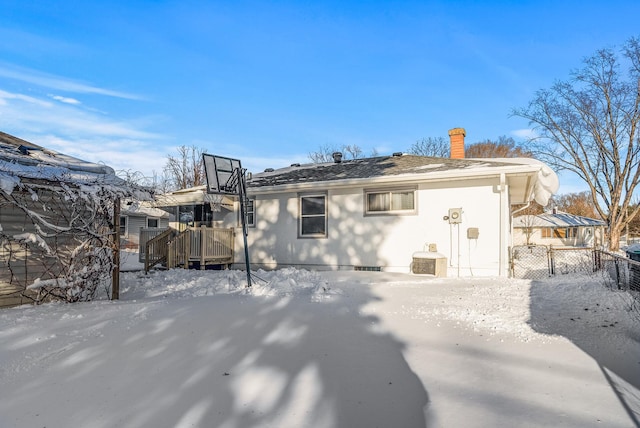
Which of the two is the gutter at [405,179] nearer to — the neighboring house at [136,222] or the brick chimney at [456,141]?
the brick chimney at [456,141]

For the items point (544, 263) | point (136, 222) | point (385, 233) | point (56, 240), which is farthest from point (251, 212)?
point (136, 222)

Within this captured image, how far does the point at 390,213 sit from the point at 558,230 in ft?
111

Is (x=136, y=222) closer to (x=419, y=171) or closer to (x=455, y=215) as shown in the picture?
(x=419, y=171)

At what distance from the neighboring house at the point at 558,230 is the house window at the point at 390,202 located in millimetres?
24866

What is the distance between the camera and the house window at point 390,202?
10.6 meters

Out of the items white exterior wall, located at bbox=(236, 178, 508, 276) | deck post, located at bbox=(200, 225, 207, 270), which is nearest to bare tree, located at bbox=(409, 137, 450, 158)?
white exterior wall, located at bbox=(236, 178, 508, 276)

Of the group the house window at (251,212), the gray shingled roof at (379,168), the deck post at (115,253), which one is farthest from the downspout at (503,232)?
the deck post at (115,253)

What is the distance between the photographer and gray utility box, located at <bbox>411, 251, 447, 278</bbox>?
31.9 ft

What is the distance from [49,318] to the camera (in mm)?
4934

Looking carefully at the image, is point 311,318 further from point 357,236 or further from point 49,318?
point 357,236

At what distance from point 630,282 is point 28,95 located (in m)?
16.7

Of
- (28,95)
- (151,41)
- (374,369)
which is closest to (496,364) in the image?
(374,369)

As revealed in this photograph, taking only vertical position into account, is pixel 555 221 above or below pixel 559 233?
above

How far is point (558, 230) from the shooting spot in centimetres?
3759
